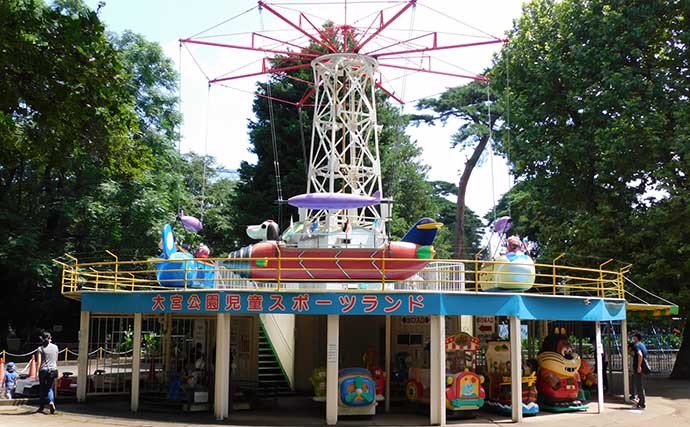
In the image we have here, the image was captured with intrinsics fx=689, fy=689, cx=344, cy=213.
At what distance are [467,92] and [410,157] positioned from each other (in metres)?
7.06

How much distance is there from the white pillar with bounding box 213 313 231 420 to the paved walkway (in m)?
0.32

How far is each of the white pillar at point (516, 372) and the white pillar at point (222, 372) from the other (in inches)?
271

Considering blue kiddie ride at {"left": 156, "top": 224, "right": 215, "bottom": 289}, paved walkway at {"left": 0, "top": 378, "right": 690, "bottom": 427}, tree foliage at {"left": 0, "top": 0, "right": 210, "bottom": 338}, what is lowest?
A: paved walkway at {"left": 0, "top": 378, "right": 690, "bottom": 427}

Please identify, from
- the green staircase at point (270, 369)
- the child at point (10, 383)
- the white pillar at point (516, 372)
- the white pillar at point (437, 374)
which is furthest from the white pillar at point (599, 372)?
the child at point (10, 383)

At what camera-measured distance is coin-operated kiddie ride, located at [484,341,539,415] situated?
685 inches

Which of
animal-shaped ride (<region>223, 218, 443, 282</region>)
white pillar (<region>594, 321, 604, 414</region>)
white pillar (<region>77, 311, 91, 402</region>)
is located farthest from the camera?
white pillar (<region>77, 311, 91, 402</region>)

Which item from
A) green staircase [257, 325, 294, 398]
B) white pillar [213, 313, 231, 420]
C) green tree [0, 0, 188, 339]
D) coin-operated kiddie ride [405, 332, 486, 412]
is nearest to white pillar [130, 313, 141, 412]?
white pillar [213, 313, 231, 420]

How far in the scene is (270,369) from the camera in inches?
851

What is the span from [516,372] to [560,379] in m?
2.34

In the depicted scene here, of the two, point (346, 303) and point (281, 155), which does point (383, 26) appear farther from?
point (281, 155)

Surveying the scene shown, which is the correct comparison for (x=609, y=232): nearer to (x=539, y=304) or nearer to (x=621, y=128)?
(x=621, y=128)

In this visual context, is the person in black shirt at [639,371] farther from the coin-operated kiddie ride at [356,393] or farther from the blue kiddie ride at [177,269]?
the blue kiddie ride at [177,269]

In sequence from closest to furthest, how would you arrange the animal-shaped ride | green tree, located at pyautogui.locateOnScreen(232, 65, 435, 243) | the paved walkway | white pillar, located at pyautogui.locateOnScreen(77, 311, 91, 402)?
the paved walkway < the animal-shaped ride < white pillar, located at pyautogui.locateOnScreen(77, 311, 91, 402) < green tree, located at pyautogui.locateOnScreen(232, 65, 435, 243)

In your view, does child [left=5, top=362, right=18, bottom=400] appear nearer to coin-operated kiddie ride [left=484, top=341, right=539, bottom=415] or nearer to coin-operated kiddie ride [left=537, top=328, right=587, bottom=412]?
coin-operated kiddie ride [left=484, top=341, right=539, bottom=415]
